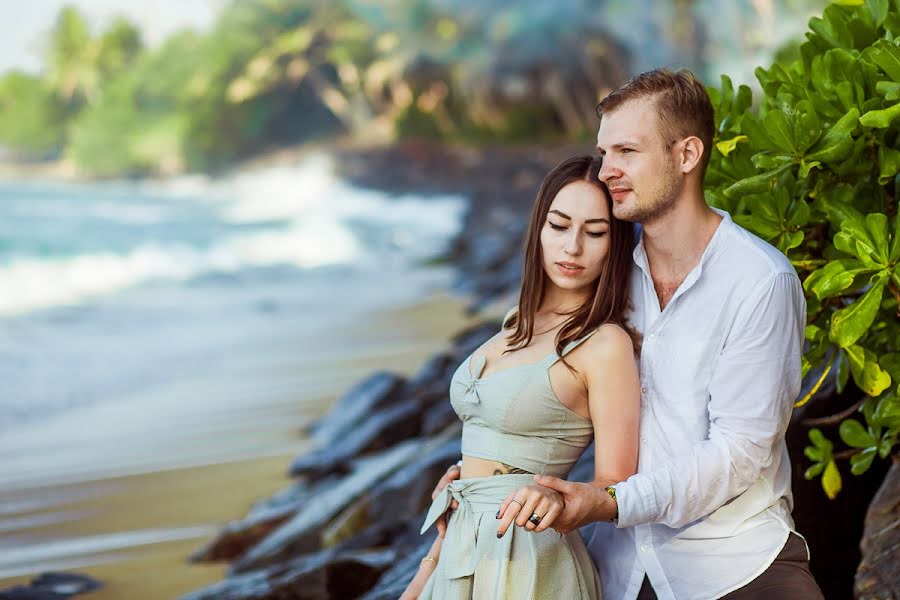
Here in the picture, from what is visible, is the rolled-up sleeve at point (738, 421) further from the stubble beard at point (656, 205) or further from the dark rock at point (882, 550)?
the dark rock at point (882, 550)

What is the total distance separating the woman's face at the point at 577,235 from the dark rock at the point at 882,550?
0.73 meters

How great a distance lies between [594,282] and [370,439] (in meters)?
2.60

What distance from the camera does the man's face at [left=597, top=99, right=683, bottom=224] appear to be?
1.81 meters

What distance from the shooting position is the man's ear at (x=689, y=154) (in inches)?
72.0

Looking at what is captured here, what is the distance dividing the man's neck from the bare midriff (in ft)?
1.27

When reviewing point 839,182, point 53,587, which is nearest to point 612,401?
point 839,182

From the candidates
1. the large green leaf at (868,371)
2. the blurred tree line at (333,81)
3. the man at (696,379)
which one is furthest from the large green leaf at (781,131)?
the blurred tree line at (333,81)

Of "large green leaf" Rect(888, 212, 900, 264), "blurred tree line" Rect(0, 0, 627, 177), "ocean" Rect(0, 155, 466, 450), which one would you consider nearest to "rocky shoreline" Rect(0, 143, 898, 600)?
"large green leaf" Rect(888, 212, 900, 264)

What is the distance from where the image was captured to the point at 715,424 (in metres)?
1.74

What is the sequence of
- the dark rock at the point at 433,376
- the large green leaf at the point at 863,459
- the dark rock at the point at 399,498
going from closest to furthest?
the large green leaf at the point at 863,459 → the dark rock at the point at 399,498 → the dark rock at the point at 433,376

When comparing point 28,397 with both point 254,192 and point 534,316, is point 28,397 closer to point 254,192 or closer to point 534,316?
point 534,316

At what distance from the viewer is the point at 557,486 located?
64.3 inches

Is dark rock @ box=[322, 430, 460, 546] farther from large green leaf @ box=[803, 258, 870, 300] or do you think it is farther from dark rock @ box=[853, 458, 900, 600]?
large green leaf @ box=[803, 258, 870, 300]

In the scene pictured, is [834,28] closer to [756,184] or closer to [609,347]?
[756,184]
